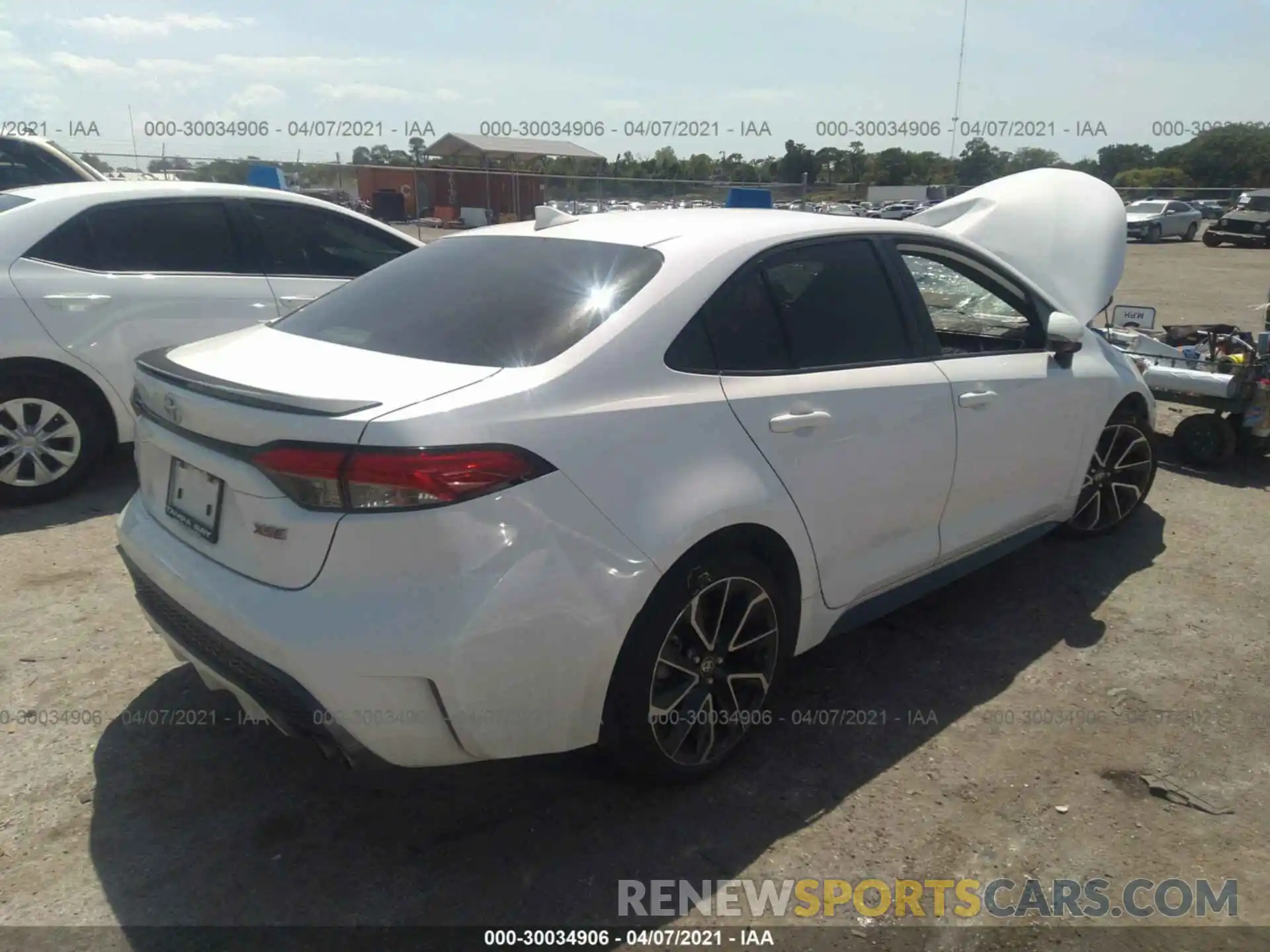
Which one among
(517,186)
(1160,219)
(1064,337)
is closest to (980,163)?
(1160,219)

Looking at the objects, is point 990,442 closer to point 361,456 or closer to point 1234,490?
point 361,456

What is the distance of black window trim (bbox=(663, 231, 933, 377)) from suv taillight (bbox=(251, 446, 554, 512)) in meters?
0.69

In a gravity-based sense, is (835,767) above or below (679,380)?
below

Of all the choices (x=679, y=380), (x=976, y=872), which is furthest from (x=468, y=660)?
(x=976, y=872)

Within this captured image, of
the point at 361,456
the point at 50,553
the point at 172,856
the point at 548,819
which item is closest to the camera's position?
the point at 361,456

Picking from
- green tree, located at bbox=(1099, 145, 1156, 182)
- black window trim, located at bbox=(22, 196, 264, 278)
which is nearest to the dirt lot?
black window trim, located at bbox=(22, 196, 264, 278)

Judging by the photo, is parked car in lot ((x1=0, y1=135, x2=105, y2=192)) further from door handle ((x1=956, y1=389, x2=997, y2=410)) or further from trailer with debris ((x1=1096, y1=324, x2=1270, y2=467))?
trailer with debris ((x1=1096, y1=324, x2=1270, y2=467))

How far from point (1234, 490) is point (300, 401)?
581cm

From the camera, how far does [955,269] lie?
154 inches

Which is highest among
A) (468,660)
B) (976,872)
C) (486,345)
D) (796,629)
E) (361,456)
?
(486,345)

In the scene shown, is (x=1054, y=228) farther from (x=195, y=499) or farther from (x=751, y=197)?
(x=195, y=499)

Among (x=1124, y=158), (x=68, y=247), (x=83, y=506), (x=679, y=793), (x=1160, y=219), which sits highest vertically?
(x=1124, y=158)

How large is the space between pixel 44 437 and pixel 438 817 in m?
3.63

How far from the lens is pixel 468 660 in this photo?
2.22m
